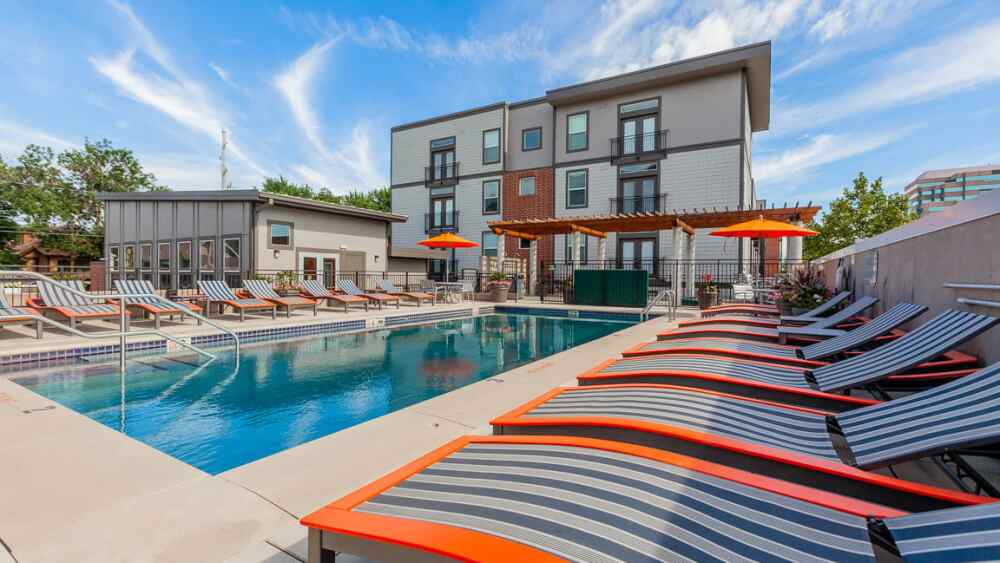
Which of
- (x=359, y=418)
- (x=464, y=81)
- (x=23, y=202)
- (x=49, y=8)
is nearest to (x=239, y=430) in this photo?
(x=359, y=418)

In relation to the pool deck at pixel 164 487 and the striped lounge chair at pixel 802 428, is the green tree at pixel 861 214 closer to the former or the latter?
the striped lounge chair at pixel 802 428

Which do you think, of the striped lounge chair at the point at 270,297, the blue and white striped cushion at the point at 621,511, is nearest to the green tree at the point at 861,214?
the striped lounge chair at the point at 270,297

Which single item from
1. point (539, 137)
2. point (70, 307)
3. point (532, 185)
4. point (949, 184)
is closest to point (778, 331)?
point (70, 307)

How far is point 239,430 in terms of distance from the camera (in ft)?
13.8

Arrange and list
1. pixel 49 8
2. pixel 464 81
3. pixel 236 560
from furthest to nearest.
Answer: pixel 464 81 < pixel 49 8 < pixel 236 560

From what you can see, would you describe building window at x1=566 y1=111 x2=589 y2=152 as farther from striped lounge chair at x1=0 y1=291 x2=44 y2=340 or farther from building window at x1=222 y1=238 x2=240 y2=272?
striped lounge chair at x1=0 y1=291 x2=44 y2=340

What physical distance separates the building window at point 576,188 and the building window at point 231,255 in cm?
1358

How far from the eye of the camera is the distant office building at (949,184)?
269 ft

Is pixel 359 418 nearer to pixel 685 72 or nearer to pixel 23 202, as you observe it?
pixel 685 72

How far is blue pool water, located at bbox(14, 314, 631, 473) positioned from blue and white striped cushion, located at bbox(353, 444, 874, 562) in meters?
2.85

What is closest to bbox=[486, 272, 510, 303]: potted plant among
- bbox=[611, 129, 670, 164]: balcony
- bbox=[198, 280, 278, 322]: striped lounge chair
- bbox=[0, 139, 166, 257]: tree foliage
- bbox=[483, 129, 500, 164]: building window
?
bbox=[198, 280, 278, 322]: striped lounge chair

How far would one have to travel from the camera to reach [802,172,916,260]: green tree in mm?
23172

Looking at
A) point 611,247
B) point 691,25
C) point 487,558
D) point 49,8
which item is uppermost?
point 691,25

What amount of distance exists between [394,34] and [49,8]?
942 cm
